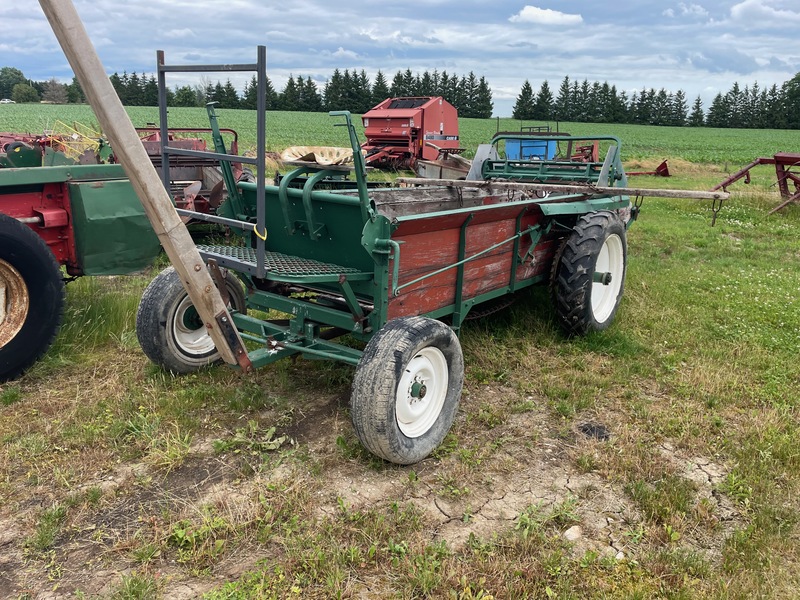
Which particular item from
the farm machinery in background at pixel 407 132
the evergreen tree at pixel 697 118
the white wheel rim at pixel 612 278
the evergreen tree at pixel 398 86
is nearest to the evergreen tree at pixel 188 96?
the white wheel rim at pixel 612 278

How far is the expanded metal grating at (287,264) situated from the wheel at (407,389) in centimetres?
49

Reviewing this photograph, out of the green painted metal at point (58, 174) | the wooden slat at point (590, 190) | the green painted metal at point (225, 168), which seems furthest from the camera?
the wooden slat at point (590, 190)

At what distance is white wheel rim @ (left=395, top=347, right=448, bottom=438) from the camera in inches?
130

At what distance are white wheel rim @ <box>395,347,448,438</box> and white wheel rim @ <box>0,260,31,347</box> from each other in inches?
105

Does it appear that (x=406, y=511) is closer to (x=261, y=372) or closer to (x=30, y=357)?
(x=261, y=372)

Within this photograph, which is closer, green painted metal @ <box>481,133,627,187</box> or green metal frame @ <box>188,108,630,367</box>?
green metal frame @ <box>188,108,630,367</box>

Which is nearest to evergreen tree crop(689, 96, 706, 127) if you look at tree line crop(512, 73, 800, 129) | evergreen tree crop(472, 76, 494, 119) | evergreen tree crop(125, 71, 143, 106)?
tree line crop(512, 73, 800, 129)

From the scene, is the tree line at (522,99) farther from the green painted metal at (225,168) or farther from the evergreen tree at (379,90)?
the green painted metal at (225,168)

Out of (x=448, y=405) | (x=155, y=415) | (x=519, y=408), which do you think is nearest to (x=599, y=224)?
(x=519, y=408)

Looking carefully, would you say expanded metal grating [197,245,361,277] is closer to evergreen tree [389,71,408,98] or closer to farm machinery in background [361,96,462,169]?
farm machinery in background [361,96,462,169]

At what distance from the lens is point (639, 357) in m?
4.96

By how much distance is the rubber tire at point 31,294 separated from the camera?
400cm

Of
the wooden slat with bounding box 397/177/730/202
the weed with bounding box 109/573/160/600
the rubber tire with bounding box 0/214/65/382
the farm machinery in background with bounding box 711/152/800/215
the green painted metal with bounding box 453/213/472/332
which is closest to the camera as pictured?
the weed with bounding box 109/573/160/600

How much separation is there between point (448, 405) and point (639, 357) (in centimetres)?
213
